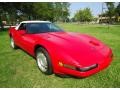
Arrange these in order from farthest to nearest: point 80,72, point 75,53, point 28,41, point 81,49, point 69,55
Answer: point 28,41 < point 81,49 < point 75,53 < point 69,55 < point 80,72

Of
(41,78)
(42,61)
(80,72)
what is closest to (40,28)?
(42,61)

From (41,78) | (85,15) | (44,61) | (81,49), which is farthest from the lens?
(85,15)

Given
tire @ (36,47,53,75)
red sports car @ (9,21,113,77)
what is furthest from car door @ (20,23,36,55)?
tire @ (36,47,53,75)

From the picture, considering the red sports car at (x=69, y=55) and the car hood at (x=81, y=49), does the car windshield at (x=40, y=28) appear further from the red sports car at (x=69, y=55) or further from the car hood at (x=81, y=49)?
the car hood at (x=81, y=49)

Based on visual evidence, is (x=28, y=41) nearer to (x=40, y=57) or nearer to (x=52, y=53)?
(x=40, y=57)

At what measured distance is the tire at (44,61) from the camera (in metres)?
3.72

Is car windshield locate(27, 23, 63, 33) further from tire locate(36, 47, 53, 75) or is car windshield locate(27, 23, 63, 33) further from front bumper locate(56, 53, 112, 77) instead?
front bumper locate(56, 53, 112, 77)

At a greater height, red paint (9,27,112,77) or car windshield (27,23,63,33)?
car windshield (27,23,63,33)

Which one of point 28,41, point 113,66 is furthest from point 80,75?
point 28,41

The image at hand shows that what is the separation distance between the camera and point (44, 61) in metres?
3.95

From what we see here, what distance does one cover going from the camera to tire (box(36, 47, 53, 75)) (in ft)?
12.2

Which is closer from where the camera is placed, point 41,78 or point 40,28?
point 41,78

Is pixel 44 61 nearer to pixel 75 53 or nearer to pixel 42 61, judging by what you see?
pixel 42 61

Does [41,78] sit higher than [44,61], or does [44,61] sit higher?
[44,61]
